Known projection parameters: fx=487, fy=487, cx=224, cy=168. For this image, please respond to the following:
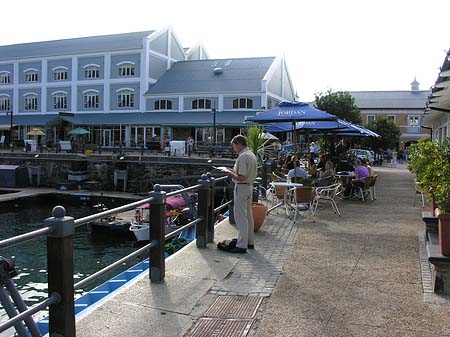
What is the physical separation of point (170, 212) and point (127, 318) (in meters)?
11.4

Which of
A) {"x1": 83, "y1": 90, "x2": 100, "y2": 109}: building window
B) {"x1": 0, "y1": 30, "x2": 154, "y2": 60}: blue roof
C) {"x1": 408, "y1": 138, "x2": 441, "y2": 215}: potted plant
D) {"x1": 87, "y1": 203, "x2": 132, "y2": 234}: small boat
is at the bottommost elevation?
{"x1": 87, "y1": 203, "x2": 132, "y2": 234}: small boat

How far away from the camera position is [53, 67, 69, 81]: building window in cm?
5450

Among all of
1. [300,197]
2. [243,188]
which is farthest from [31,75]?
[243,188]

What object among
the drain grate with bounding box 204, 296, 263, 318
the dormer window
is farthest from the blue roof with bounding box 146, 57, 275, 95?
the drain grate with bounding box 204, 296, 263, 318

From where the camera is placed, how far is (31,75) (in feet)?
185

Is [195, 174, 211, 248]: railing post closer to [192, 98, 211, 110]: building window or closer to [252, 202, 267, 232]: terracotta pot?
[252, 202, 267, 232]: terracotta pot

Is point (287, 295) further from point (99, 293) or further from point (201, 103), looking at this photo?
point (201, 103)

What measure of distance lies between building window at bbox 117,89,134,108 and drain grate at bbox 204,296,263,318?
47.7 meters

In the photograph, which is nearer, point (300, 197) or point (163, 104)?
point (300, 197)

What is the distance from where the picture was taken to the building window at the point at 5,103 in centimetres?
5812

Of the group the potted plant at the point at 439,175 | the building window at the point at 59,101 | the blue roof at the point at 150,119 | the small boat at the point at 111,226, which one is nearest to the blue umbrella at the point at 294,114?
the potted plant at the point at 439,175

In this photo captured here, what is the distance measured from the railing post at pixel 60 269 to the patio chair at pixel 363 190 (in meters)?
11.1

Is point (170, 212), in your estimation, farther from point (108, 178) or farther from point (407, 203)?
point (108, 178)

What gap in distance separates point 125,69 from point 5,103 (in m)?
17.4
